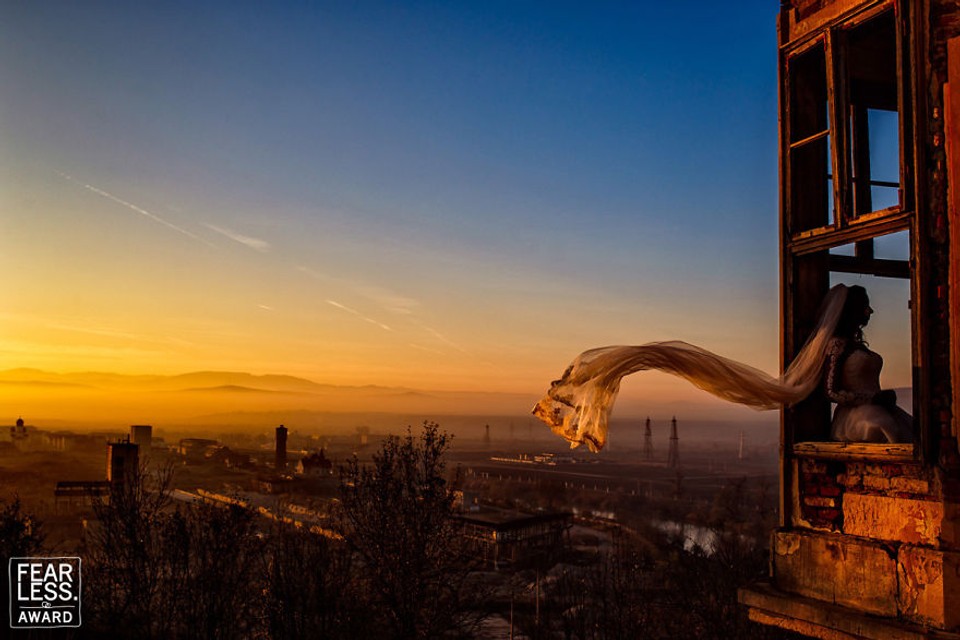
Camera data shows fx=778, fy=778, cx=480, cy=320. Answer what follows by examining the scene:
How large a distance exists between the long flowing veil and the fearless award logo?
18403mm

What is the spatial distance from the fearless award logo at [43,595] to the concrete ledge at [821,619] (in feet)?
60.7

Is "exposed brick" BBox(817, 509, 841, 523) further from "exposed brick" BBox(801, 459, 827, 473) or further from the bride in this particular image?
the bride

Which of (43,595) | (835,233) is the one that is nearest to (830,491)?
(835,233)

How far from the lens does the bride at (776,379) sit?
5020 millimetres

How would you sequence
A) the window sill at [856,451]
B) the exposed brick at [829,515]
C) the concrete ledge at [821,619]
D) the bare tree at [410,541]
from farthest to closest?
the bare tree at [410,541] < the exposed brick at [829,515] < the window sill at [856,451] < the concrete ledge at [821,619]

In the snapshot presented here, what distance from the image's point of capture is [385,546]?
83.4 feet

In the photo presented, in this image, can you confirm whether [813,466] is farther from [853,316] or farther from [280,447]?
[280,447]

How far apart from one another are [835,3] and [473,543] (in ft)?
183

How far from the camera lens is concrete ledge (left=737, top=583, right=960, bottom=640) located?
173 inches

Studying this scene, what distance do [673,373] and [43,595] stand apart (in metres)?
20.2

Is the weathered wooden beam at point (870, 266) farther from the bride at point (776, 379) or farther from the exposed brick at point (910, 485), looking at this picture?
the exposed brick at point (910, 485)

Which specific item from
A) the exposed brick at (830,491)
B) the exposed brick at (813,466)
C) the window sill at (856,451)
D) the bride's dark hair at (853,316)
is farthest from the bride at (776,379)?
the exposed brick at (830,491)

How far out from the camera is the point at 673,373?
5.26 metres

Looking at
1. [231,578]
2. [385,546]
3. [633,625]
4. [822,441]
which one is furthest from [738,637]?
[822,441]
